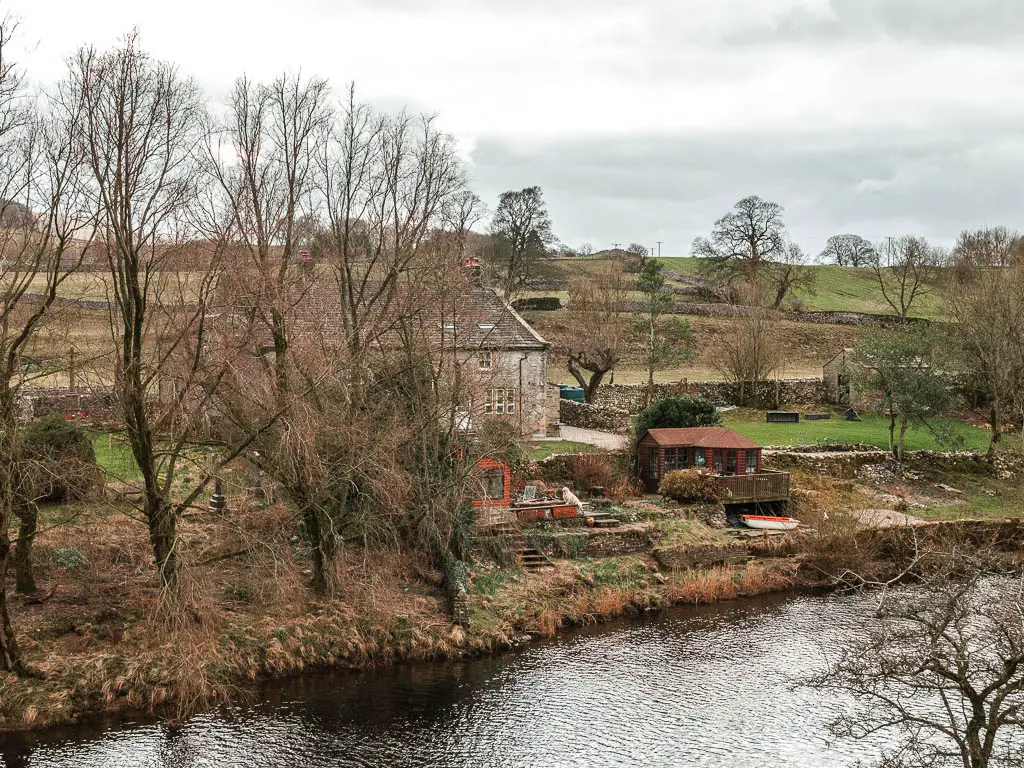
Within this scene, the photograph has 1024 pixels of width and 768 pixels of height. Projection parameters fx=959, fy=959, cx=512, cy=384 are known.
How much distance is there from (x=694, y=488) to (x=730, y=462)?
252 centimetres

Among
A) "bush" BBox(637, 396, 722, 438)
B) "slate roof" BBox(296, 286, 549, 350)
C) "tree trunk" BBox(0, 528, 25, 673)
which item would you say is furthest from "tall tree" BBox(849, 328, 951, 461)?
"tree trunk" BBox(0, 528, 25, 673)

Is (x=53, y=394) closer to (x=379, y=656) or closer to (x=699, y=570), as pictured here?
(x=379, y=656)

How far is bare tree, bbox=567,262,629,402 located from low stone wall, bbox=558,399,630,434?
2.03 metres

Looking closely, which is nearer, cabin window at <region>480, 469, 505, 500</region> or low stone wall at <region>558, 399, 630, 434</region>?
cabin window at <region>480, 469, 505, 500</region>

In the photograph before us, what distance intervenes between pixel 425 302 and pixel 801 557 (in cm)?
1560

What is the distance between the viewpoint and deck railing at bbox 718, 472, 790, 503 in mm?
35750

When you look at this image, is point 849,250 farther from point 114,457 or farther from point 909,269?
point 114,457

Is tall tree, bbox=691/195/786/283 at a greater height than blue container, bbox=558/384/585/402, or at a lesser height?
greater

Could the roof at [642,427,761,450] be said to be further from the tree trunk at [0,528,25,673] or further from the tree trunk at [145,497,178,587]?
the tree trunk at [0,528,25,673]

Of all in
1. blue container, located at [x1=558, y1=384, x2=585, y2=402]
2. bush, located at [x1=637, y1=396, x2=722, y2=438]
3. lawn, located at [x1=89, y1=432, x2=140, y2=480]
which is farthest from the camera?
blue container, located at [x1=558, y1=384, x2=585, y2=402]

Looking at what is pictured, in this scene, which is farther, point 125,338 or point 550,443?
point 550,443

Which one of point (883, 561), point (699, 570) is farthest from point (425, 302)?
point (883, 561)

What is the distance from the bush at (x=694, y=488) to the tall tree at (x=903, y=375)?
10601mm

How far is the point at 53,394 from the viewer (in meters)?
40.3
